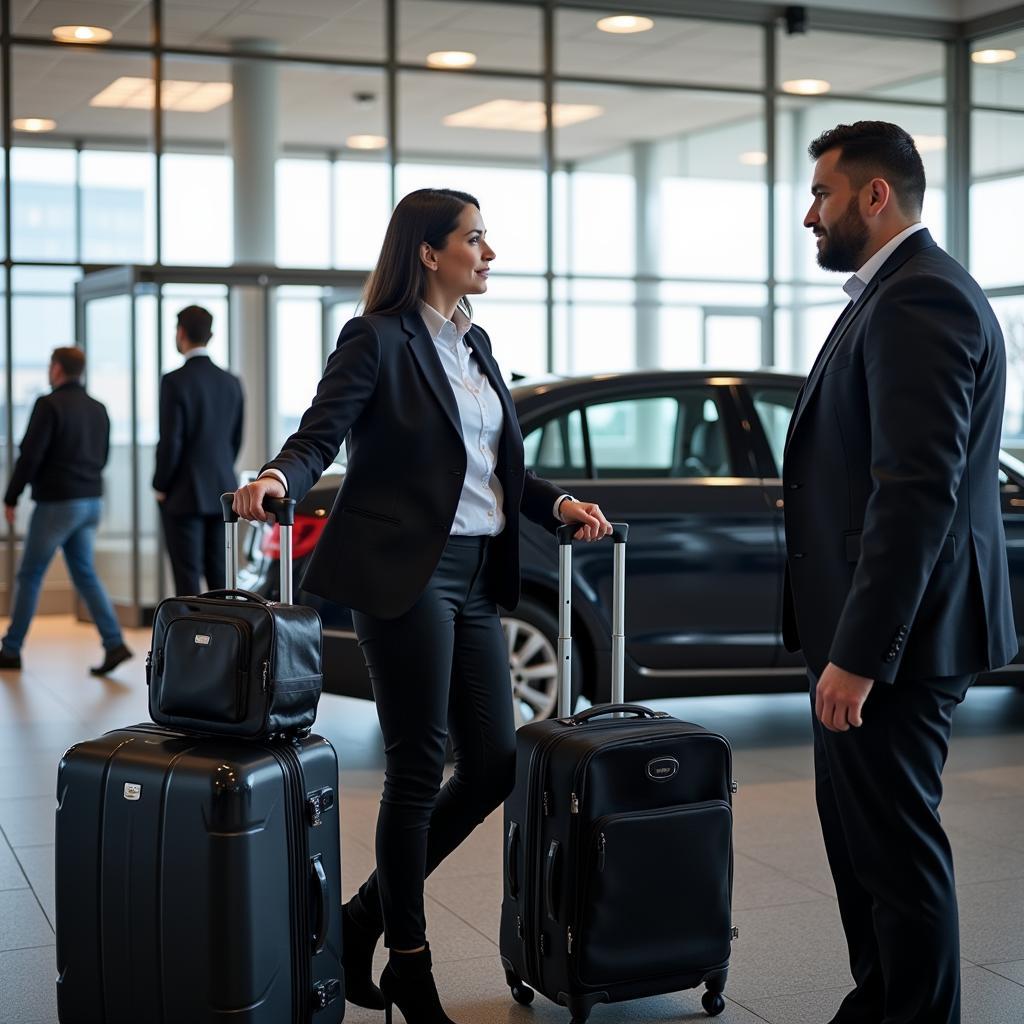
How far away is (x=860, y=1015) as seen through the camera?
304 centimetres

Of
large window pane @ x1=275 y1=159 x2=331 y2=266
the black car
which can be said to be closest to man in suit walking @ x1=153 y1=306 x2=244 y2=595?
the black car

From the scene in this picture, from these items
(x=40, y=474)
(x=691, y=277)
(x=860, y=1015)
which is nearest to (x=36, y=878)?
(x=860, y=1015)

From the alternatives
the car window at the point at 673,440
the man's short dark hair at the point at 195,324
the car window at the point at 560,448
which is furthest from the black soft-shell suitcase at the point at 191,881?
the man's short dark hair at the point at 195,324

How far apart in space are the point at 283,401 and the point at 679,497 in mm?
6383

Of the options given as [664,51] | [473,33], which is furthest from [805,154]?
[473,33]

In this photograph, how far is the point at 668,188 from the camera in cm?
1358

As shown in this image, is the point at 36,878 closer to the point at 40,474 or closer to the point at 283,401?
the point at 40,474

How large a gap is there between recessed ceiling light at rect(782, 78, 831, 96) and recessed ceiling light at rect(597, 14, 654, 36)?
138 centimetres

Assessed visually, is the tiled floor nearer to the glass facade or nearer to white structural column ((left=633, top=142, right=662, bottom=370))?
the glass facade

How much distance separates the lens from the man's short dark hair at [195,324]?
8.23 m

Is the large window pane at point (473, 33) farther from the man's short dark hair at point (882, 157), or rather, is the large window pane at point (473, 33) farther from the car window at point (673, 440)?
the man's short dark hair at point (882, 157)

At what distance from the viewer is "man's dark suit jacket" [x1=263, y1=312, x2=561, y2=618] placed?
302 centimetres

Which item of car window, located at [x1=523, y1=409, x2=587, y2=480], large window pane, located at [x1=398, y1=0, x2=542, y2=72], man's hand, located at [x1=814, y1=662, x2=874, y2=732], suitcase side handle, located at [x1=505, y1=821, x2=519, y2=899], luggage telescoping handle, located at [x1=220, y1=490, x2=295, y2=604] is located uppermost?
large window pane, located at [x1=398, y1=0, x2=542, y2=72]

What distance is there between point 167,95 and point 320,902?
9580 mm
